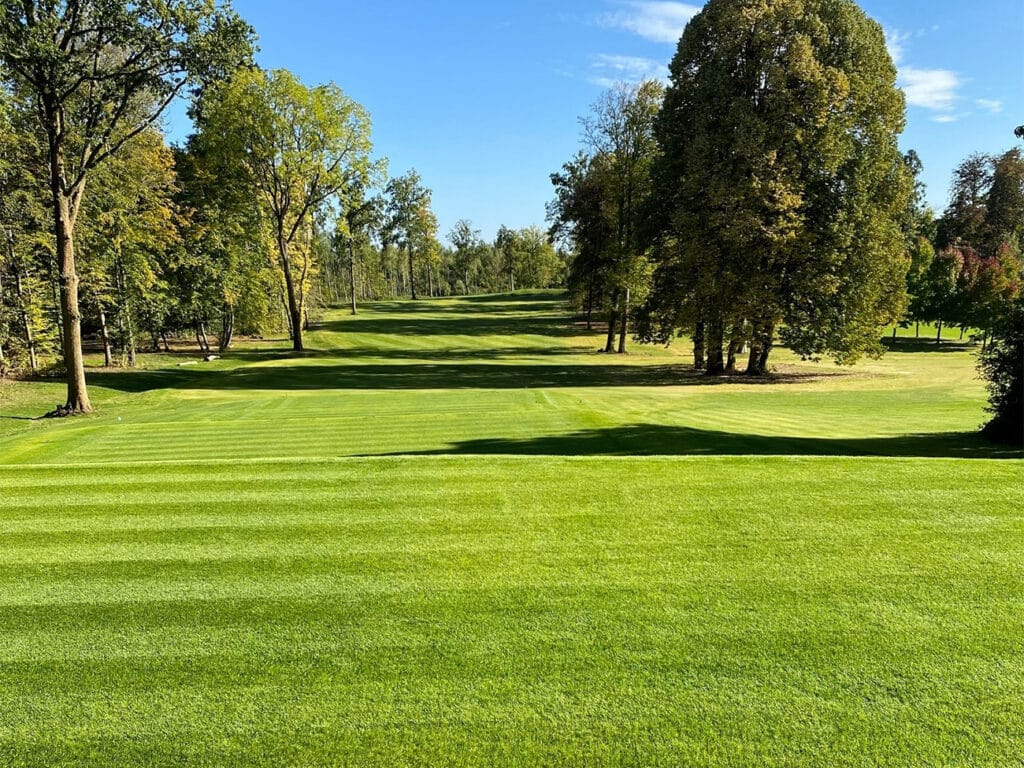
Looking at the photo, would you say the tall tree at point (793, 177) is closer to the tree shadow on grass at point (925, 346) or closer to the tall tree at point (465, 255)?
the tree shadow on grass at point (925, 346)

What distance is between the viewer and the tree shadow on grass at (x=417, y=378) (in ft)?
82.8

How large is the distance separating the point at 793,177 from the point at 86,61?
24.4 meters

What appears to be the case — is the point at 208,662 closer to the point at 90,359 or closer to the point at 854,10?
the point at 854,10

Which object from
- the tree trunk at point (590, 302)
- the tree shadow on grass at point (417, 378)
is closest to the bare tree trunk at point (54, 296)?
the tree shadow on grass at point (417, 378)

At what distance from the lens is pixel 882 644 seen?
370 centimetres

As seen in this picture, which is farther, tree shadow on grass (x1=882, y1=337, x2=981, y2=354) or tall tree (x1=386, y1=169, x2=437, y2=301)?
tall tree (x1=386, y1=169, x2=437, y2=301)

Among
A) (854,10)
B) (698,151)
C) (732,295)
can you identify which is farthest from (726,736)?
(854,10)

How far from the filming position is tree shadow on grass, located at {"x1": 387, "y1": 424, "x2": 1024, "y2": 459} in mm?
9539

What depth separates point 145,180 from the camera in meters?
28.9

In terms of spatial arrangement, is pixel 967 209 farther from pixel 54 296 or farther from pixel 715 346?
pixel 54 296

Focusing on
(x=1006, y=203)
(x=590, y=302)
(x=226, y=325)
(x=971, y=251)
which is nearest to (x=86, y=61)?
(x=226, y=325)

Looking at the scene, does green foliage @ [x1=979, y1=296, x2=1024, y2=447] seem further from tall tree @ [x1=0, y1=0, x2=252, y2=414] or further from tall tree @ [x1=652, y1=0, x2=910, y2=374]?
tall tree @ [x1=0, y1=0, x2=252, y2=414]

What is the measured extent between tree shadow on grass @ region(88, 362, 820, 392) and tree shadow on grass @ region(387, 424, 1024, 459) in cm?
1334

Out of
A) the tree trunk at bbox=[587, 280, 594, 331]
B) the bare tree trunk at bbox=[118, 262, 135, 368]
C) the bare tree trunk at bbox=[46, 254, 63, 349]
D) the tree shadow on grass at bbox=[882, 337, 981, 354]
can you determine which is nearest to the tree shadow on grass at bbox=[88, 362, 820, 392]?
the bare tree trunk at bbox=[46, 254, 63, 349]
